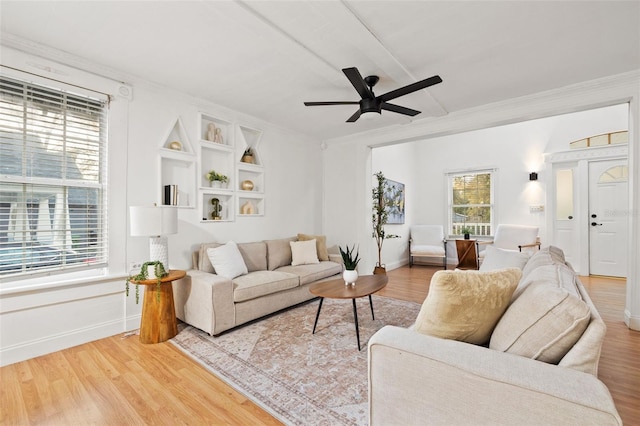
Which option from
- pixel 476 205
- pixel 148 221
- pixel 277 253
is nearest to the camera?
pixel 148 221

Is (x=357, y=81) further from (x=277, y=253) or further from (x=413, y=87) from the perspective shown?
(x=277, y=253)

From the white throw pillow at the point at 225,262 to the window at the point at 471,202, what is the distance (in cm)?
542

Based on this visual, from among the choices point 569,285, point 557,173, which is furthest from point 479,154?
point 569,285

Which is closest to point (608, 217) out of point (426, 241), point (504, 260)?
point (426, 241)

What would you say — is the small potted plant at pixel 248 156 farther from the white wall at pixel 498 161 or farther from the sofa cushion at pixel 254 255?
the white wall at pixel 498 161

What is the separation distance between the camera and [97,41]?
A: 7.95ft

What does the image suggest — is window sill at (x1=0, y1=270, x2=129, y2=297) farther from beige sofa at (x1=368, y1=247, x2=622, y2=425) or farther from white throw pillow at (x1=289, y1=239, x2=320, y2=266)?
beige sofa at (x1=368, y1=247, x2=622, y2=425)

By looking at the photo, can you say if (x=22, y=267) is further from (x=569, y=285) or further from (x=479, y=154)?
(x=479, y=154)

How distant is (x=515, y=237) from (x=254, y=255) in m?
5.06

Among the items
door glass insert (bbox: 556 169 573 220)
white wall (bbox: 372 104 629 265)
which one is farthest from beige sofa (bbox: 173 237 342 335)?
door glass insert (bbox: 556 169 573 220)

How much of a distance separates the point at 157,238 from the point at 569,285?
3.12 meters

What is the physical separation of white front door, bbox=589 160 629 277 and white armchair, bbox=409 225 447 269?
253 cm

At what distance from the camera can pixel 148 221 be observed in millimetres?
2648

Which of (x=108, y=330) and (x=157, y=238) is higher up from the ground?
(x=157, y=238)
